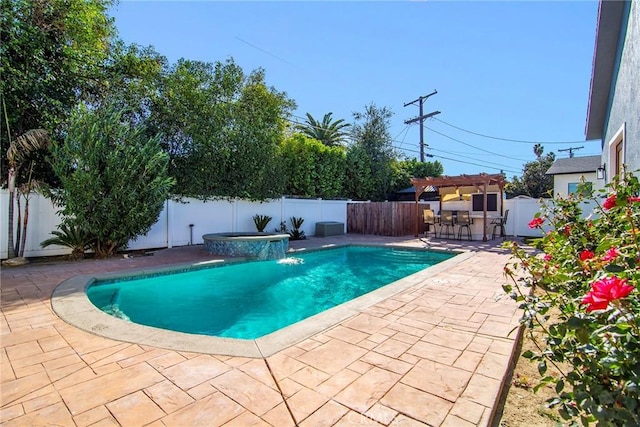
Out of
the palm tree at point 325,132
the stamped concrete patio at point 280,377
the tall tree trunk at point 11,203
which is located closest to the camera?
the stamped concrete patio at point 280,377

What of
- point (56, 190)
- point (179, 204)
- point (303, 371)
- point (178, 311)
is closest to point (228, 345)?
point (303, 371)

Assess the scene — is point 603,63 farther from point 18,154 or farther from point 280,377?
point 18,154

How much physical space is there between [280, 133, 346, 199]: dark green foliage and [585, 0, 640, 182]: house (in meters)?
10.7

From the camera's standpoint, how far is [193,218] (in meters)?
11.1

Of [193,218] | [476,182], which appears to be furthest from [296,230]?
[476,182]

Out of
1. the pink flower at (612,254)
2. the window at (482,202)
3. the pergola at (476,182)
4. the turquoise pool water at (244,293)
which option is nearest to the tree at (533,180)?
the window at (482,202)

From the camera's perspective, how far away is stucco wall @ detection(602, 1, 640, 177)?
3.84 meters

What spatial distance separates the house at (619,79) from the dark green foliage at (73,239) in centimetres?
1067

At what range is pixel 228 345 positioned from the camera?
2994 millimetres

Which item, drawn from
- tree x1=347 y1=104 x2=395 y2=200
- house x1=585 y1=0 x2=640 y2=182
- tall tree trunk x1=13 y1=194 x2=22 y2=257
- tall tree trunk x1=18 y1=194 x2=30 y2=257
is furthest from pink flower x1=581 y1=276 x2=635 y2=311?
tree x1=347 y1=104 x2=395 y2=200

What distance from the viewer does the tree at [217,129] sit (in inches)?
403

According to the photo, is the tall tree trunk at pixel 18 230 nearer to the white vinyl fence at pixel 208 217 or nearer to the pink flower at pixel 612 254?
the white vinyl fence at pixel 208 217

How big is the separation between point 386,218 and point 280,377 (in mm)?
13256

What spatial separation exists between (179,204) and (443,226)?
11317mm
